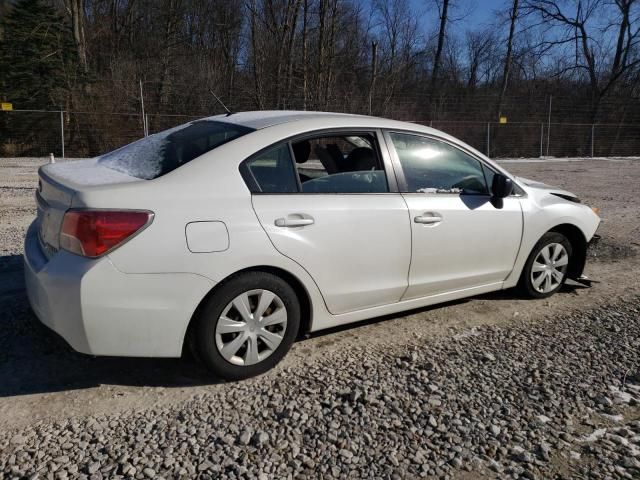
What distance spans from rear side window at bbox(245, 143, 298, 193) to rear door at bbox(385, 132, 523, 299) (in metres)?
0.86

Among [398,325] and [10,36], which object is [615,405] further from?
[10,36]

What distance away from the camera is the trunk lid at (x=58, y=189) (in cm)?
309

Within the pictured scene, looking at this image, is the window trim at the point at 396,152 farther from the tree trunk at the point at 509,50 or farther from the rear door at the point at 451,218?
the tree trunk at the point at 509,50

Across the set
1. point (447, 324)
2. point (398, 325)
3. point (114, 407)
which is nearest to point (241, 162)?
point (114, 407)

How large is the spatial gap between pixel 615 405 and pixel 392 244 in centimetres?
162

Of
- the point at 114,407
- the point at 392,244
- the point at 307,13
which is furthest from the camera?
the point at 307,13

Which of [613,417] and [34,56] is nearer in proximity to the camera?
[613,417]

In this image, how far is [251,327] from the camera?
332 centimetres

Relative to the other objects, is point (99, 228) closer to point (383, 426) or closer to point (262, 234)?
point (262, 234)

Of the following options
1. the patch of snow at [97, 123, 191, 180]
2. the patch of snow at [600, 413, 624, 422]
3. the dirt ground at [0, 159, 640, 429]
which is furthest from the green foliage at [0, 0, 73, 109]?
the patch of snow at [600, 413, 624, 422]

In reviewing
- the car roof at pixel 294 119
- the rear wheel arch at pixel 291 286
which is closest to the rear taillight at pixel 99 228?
the rear wheel arch at pixel 291 286

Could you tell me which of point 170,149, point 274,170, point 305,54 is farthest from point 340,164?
point 305,54

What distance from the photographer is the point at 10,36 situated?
2477 centimetres

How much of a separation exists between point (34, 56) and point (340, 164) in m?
24.9
